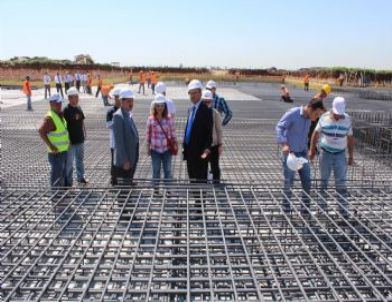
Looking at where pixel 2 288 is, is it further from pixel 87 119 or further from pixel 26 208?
pixel 87 119

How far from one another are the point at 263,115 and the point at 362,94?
9873mm

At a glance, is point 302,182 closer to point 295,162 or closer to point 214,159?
point 295,162

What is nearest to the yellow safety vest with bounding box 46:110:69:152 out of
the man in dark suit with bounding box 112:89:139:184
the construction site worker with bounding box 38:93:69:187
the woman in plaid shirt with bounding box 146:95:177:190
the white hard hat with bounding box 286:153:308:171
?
the construction site worker with bounding box 38:93:69:187

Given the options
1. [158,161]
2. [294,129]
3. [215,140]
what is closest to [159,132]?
[158,161]

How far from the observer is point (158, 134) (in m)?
4.74

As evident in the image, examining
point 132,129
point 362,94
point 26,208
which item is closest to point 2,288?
point 26,208

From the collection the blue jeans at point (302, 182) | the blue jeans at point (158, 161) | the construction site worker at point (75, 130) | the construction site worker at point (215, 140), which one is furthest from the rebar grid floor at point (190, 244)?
the construction site worker at point (75, 130)

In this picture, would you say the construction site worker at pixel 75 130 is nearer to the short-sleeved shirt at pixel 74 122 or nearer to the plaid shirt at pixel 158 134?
the short-sleeved shirt at pixel 74 122

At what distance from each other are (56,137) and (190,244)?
3.00 m

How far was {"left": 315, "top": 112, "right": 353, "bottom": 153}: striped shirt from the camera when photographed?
4625mm

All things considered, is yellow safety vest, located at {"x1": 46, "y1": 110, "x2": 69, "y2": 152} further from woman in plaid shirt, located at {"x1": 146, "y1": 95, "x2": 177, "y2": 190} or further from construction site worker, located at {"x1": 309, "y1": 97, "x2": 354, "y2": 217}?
construction site worker, located at {"x1": 309, "y1": 97, "x2": 354, "y2": 217}

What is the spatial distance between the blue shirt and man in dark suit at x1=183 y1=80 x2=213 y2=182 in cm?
81

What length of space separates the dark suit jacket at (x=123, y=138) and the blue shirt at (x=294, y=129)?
163 cm

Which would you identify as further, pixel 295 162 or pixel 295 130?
pixel 295 130
